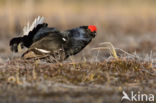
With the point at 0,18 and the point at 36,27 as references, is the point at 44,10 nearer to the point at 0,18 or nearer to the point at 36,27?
the point at 0,18

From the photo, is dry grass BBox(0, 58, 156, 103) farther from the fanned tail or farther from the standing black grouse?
the fanned tail

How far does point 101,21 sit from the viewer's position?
1446 centimetres

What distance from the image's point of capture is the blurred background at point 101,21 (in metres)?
9.81

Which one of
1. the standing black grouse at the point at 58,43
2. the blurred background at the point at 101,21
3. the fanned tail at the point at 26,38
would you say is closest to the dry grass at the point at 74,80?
the standing black grouse at the point at 58,43

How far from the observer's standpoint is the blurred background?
9.81 m

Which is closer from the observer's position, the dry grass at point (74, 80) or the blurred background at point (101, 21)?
the dry grass at point (74, 80)

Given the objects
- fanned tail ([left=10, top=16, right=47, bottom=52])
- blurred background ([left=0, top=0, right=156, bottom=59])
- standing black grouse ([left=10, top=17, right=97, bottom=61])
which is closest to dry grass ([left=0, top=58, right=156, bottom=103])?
standing black grouse ([left=10, top=17, right=97, bottom=61])

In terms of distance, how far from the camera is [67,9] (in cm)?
1833

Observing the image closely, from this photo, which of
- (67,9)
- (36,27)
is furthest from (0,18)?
(36,27)

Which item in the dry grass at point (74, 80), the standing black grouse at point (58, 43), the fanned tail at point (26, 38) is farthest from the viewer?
the fanned tail at point (26, 38)

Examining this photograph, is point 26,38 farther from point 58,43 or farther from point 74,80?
point 74,80

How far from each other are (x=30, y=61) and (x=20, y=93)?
151 centimetres

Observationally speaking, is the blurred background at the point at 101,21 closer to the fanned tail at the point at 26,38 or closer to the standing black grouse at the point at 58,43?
the fanned tail at the point at 26,38

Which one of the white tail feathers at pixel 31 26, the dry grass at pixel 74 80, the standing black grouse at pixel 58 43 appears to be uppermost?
the white tail feathers at pixel 31 26
